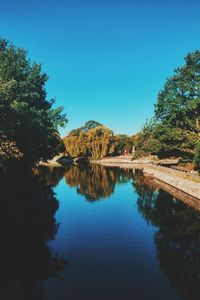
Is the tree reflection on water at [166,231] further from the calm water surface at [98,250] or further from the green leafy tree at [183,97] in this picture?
the green leafy tree at [183,97]

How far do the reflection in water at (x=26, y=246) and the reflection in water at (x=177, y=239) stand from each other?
658 cm

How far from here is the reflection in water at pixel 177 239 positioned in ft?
55.2

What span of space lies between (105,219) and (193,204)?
11168 mm

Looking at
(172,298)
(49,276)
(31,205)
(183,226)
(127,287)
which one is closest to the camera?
(172,298)

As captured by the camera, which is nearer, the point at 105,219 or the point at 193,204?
the point at 105,219

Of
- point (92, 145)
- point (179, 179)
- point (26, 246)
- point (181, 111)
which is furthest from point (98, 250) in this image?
point (92, 145)

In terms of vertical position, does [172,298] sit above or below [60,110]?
below

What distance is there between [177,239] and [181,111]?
105 ft

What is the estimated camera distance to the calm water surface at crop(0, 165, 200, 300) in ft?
51.5

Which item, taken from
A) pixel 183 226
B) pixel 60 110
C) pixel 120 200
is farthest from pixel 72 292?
pixel 60 110

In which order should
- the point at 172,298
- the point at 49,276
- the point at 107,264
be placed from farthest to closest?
the point at 107,264 → the point at 49,276 → the point at 172,298

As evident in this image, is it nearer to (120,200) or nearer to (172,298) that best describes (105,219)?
(120,200)

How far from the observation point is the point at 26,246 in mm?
21688

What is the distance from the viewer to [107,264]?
19.0 metres
